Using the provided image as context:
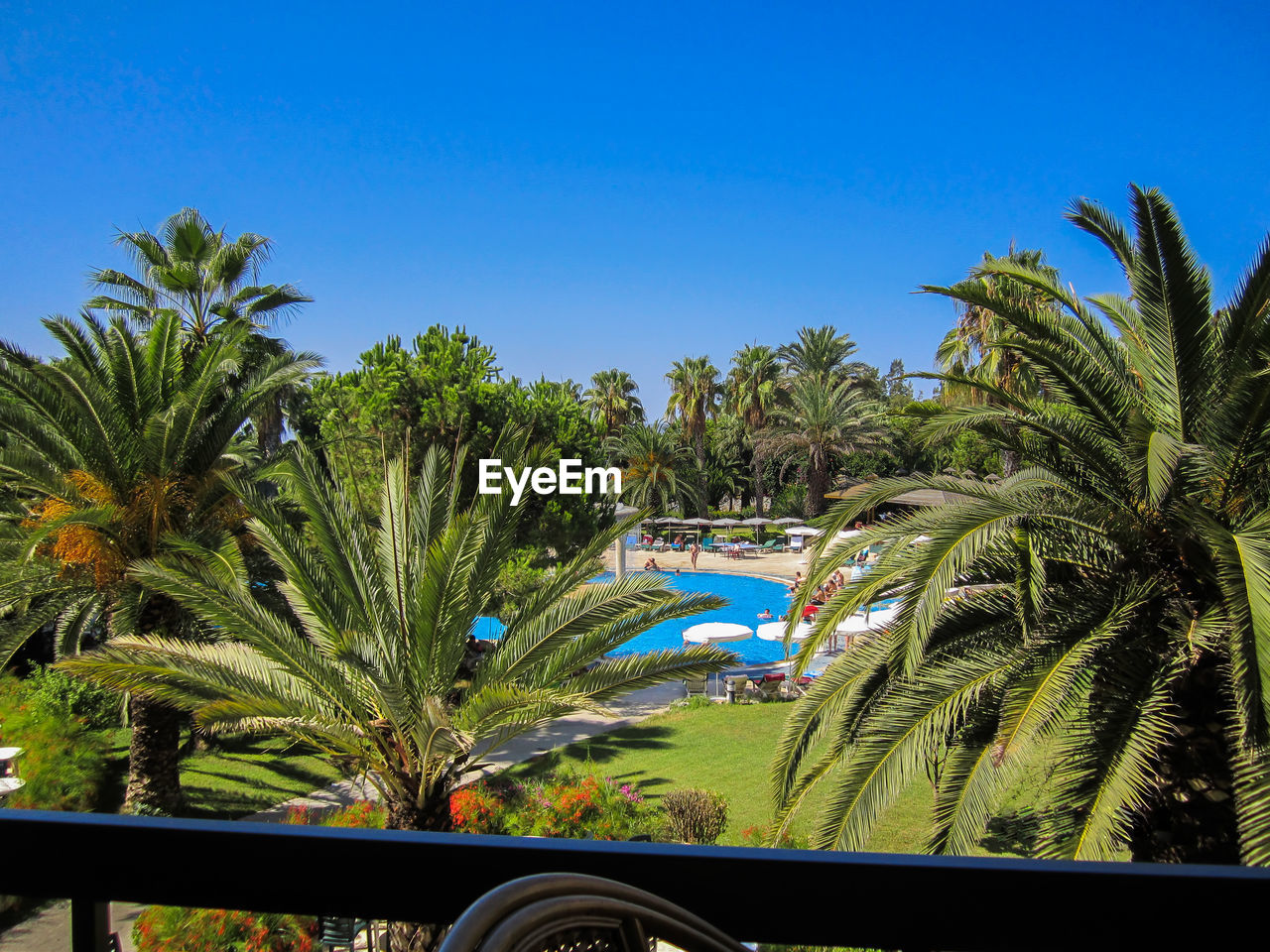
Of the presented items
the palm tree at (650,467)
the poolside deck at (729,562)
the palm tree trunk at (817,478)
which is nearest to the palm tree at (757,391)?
the palm tree trunk at (817,478)

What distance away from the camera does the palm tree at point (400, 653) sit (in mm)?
6312

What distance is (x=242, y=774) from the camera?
1374 cm

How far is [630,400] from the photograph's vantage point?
52.8 m

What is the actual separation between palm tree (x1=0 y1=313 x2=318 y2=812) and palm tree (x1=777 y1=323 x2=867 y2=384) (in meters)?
35.3

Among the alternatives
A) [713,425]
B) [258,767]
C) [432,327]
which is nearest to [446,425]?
[432,327]

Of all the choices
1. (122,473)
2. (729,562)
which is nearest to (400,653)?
(122,473)

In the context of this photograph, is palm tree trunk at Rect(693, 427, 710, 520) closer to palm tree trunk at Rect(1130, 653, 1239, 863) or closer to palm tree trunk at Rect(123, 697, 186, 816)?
palm tree trunk at Rect(123, 697, 186, 816)

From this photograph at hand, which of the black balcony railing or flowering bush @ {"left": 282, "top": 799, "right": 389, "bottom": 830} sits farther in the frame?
flowering bush @ {"left": 282, "top": 799, "right": 389, "bottom": 830}

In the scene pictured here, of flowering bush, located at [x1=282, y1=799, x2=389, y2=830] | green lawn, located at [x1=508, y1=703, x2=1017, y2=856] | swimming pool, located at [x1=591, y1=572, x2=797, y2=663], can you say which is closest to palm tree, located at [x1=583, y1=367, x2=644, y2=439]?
swimming pool, located at [x1=591, y1=572, x2=797, y2=663]

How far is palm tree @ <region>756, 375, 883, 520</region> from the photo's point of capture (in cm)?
3806

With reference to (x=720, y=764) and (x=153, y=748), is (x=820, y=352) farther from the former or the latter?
(x=153, y=748)

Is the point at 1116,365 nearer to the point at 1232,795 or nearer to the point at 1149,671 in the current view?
the point at 1149,671

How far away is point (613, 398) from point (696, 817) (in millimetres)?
42503

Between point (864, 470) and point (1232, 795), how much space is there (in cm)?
4198
